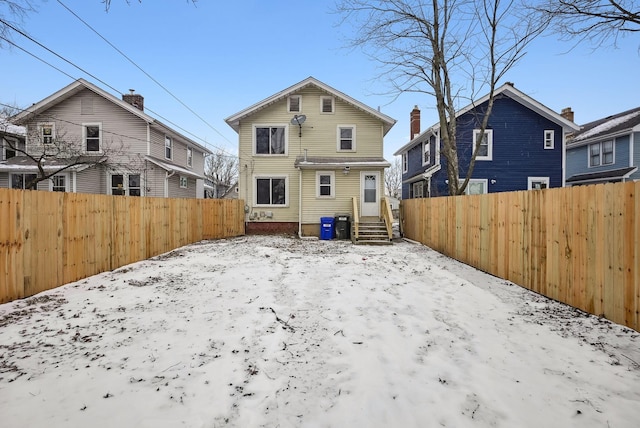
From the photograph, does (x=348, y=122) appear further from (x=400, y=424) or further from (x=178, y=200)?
(x=400, y=424)

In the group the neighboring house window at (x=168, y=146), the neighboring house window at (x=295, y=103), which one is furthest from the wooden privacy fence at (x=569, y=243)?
the neighboring house window at (x=168, y=146)

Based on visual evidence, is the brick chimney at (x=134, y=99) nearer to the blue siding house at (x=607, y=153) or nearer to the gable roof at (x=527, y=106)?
the gable roof at (x=527, y=106)

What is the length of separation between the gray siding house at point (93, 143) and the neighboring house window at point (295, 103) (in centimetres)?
735

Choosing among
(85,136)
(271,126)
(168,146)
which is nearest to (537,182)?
(271,126)

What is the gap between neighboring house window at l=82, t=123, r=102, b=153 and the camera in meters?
16.9

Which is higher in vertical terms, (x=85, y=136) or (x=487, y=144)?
(x=85, y=136)

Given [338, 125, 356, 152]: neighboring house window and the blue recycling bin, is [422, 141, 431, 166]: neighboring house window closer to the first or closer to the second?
[338, 125, 356, 152]: neighboring house window

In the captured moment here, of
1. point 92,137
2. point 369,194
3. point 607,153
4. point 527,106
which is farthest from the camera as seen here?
point 607,153

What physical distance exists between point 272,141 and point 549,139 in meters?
15.1

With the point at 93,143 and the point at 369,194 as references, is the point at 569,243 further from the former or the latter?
the point at 93,143

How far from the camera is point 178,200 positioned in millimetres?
10969

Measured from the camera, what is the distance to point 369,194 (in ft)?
51.6

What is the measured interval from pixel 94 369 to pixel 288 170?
13876 millimetres

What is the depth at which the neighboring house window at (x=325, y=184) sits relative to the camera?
51.4 feet
